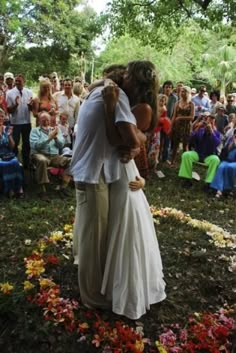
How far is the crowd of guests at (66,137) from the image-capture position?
694 centimetres

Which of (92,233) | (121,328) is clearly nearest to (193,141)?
(92,233)

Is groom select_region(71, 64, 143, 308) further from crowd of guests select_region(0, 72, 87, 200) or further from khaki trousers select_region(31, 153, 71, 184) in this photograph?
khaki trousers select_region(31, 153, 71, 184)

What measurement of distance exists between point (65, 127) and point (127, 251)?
4.80 meters

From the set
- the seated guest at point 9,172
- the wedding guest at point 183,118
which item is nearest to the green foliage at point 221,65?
the wedding guest at point 183,118

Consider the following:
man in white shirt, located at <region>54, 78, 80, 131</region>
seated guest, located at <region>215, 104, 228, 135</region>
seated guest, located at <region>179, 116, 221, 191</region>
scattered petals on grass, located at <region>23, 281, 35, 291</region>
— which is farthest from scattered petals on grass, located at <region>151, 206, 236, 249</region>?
seated guest, located at <region>215, 104, 228, 135</region>

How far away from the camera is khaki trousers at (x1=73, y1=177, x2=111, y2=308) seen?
10.2 feet

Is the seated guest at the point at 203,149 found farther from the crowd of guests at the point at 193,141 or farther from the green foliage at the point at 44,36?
the green foliage at the point at 44,36

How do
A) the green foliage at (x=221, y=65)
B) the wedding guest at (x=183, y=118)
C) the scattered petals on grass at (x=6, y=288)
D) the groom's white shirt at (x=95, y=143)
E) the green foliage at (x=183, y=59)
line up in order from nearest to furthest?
the groom's white shirt at (x=95, y=143), the scattered petals on grass at (x=6, y=288), the wedding guest at (x=183, y=118), the green foliage at (x=221, y=65), the green foliage at (x=183, y=59)

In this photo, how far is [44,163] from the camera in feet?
22.6

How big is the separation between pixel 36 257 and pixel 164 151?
5.68 m

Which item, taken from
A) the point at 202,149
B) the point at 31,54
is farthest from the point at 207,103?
the point at 31,54

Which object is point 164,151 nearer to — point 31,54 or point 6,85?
point 6,85

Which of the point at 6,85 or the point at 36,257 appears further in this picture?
the point at 6,85

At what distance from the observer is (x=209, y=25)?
9.00 meters
